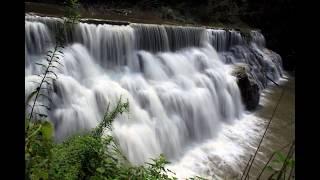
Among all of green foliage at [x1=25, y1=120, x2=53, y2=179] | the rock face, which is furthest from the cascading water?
green foliage at [x1=25, y1=120, x2=53, y2=179]

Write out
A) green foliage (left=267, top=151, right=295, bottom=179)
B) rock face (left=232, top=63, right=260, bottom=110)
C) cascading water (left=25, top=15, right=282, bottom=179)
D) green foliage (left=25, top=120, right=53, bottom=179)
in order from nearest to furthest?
green foliage (left=267, top=151, right=295, bottom=179) → green foliage (left=25, top=120, right=53, bottom=179) → cascading water (left=25, top=15, right=282, bottom=179) → rock face (left=232, top=63, right=260, bottom=110)

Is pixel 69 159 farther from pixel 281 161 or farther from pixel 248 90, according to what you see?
pixel 248 90

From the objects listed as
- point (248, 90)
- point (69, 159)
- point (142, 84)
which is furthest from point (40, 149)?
point (248, 90)

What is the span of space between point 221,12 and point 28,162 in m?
22.7

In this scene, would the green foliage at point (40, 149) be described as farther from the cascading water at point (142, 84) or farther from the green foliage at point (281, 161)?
the cascading water at point (142, 84)

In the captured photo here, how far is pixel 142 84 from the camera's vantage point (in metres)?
10.0

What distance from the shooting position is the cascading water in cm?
801

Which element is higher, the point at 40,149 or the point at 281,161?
the point at 281,161

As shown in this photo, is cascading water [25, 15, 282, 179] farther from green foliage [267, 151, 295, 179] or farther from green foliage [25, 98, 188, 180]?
green foliage [267, 151, 295, 179]

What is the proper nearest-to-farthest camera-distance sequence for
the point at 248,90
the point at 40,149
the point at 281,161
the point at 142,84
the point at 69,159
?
the point at 281,161 → the point at 40,149 → the point at 69,159 → the point at 142,84 → the point at 248,90

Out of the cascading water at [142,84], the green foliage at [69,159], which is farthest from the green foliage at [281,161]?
the cascading water at [142,84]

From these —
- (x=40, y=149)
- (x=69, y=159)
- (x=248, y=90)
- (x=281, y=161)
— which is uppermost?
(x=281, y=161)

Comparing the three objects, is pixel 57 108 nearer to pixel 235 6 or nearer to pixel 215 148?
pixel 215 148
